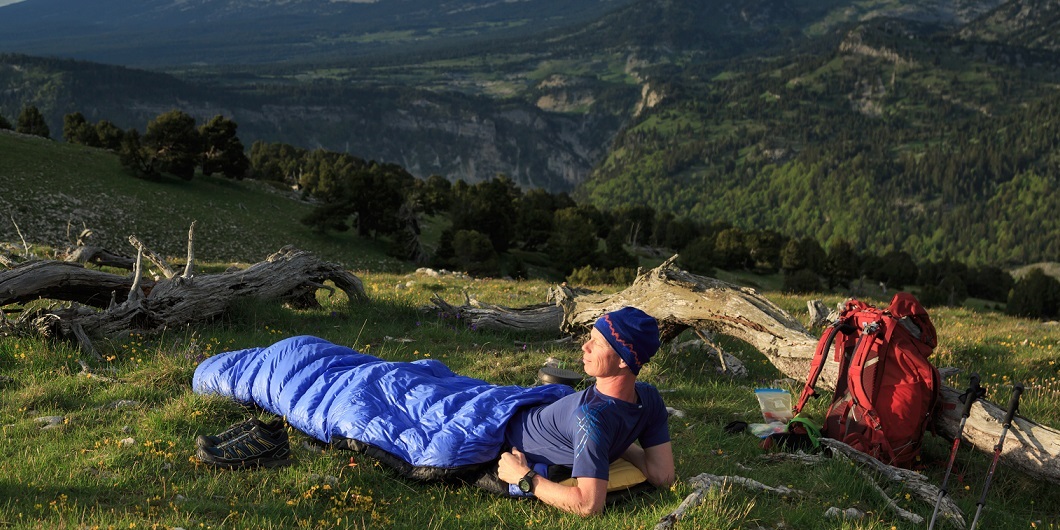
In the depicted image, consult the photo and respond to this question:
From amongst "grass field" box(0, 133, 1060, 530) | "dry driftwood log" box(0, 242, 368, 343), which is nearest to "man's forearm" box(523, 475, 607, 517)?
"grass field" box(0, 133, 1060, 530)

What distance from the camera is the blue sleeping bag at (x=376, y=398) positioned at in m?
6.21

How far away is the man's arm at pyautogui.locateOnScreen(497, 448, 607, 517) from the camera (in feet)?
17.8

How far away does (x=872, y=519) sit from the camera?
18.5 ft

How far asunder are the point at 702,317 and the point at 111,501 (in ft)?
24.9

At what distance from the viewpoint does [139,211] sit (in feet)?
159

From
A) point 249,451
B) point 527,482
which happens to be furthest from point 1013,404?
point 249,451

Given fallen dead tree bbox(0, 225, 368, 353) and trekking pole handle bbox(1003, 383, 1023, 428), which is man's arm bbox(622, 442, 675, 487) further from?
fallen dead tree bbox(0, 225, 368, 353)

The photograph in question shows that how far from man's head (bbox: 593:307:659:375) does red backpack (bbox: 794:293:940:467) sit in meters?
3.25

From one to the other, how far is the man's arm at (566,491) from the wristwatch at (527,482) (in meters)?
0.03

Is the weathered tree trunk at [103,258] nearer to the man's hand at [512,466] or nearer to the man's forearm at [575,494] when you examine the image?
the man's hand at [512,466]

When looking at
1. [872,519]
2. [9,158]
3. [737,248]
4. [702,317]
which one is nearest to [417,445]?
[872,519]

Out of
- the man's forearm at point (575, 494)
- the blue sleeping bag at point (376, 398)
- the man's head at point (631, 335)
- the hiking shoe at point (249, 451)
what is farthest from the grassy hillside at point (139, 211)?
the man's head at point (631, 335)

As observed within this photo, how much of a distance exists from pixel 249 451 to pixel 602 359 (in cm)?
333

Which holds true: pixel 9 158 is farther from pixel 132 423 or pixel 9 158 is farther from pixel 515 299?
pixel 132 423
